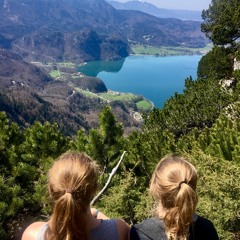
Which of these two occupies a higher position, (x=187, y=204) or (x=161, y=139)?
(x=187, y=204)

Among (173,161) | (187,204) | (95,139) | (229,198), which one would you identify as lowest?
(95,139)

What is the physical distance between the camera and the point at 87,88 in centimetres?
16750

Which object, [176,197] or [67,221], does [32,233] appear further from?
[176,197]

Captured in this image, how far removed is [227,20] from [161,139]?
14.8m

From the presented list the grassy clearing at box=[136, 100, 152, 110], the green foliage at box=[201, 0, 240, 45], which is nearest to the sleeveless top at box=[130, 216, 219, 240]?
the green foliage at box=[201, 0, 240, 45]

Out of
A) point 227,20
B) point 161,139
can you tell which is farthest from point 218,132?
point 227,20

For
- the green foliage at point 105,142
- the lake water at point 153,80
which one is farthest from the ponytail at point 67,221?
the lake water at point 153,80

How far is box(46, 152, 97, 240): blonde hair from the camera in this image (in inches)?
93.2

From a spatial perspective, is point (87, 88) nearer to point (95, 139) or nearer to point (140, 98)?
point (140, 98)

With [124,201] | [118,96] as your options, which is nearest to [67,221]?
[124,201]

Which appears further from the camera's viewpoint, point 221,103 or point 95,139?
point 221,103

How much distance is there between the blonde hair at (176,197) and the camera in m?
2.53

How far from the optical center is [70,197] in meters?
2.35

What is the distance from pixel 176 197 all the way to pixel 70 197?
734mm
